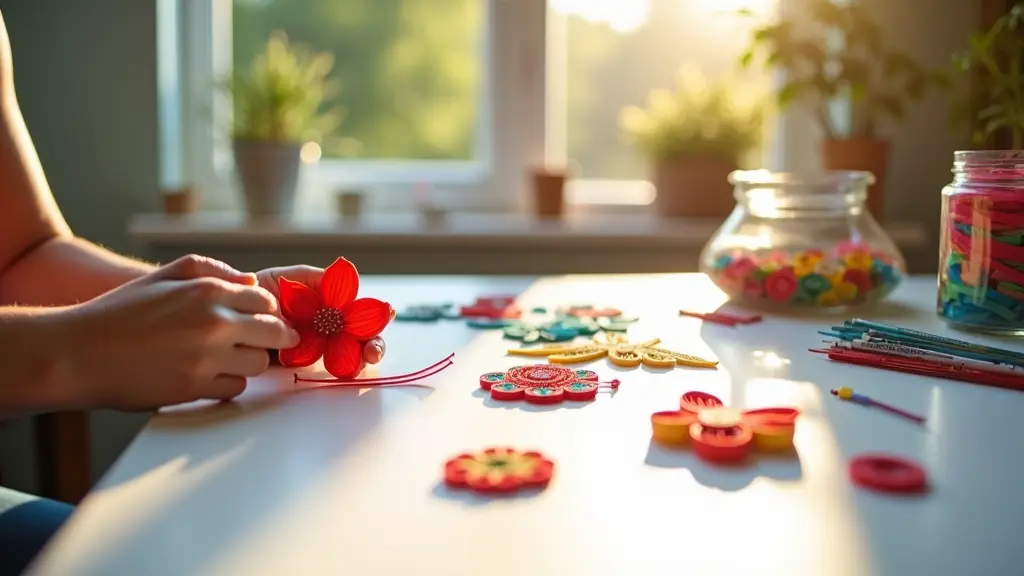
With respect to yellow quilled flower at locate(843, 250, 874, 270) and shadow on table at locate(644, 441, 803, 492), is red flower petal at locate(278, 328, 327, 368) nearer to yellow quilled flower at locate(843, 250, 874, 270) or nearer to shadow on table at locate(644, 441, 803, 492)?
shadow on table at locate(644, 441, 803, 492)

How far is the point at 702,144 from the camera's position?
1770 millimetres

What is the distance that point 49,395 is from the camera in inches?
22.1

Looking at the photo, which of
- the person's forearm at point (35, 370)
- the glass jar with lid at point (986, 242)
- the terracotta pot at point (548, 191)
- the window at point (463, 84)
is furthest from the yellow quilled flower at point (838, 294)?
the window at point (463, 84)

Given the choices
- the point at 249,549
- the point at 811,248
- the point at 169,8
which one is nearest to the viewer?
the point at 249,549

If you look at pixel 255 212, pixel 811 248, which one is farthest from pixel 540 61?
pixel 811 248

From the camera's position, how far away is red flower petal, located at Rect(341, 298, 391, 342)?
27.0 inches

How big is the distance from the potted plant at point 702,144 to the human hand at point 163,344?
1.31 metres

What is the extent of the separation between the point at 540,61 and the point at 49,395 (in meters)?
1.49

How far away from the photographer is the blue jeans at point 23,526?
0.72 meters

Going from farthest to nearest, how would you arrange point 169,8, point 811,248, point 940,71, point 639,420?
1. point 169,8
2. point 940,71
3. point 811,248
4. point 639,420

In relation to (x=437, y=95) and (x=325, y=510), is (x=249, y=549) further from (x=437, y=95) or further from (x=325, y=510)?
(x=437, y=95)

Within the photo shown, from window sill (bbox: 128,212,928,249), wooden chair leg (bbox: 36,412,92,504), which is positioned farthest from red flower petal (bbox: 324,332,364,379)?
window sill (bbox: 128,212,928,249)

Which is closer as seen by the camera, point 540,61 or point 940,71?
point 940,71

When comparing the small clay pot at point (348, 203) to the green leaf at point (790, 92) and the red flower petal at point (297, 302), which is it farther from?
the red flower petal at point (297, 302)
